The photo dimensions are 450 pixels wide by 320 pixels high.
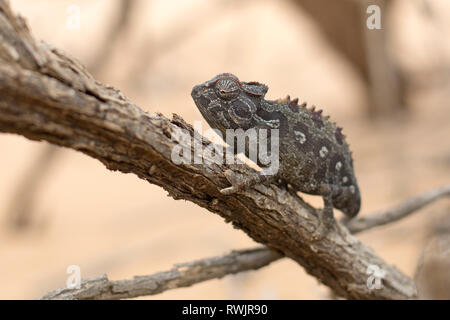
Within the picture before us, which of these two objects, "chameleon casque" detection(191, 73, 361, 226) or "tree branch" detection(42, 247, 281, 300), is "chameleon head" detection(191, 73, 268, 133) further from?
"tree branch" detection(42, 247, 281, 300)

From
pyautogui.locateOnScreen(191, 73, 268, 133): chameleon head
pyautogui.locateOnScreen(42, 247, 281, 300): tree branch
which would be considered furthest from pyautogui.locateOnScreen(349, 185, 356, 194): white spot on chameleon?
pyautogui.locateOnScreen(191, 73, 268, 133): chameleon head

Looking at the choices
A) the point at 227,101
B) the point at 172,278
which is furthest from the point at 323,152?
the point at 172,278

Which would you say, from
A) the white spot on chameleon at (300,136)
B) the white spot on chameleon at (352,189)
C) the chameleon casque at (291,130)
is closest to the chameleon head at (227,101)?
the chameleon casque at (291,130)

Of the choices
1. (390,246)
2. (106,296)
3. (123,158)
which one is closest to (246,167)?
(123,158)

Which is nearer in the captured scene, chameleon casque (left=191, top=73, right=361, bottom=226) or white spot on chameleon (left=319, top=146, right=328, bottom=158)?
chameleon casque (left=191, top=73, right=361, bottom=226)

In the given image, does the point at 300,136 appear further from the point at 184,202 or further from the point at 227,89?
the point at 184,202
